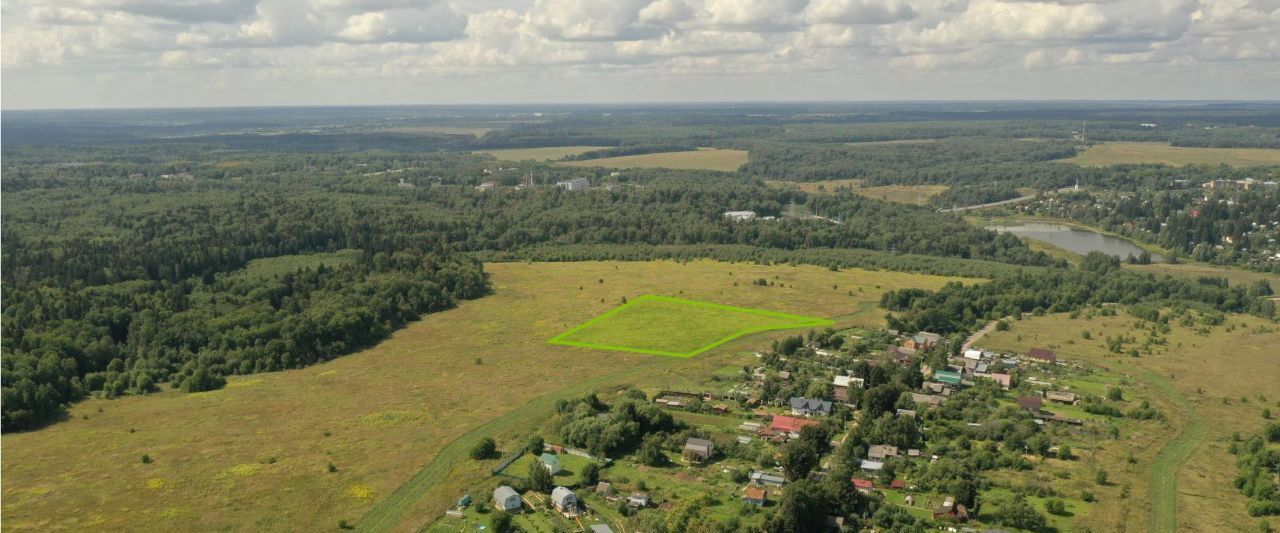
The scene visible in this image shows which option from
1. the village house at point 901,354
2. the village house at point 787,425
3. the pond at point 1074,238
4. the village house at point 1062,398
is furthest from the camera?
the pond at point 1074,238

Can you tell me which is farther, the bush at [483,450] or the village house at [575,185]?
the village house at [575,185]

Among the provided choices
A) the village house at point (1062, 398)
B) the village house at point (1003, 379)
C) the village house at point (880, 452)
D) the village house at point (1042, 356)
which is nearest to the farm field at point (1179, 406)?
the village house at point (1042, 356)

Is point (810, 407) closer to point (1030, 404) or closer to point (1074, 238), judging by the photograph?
point (1030, 404)

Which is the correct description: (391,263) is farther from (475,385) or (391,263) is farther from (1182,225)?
(1182,225)

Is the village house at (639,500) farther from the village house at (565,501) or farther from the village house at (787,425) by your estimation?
the village house at (787,425)

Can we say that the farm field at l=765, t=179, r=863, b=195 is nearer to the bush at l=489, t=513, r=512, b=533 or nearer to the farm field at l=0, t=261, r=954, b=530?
Result: the farm field at l=0, t=261, r=954, b=530

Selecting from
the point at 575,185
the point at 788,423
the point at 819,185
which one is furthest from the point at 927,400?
the point at 819,185
